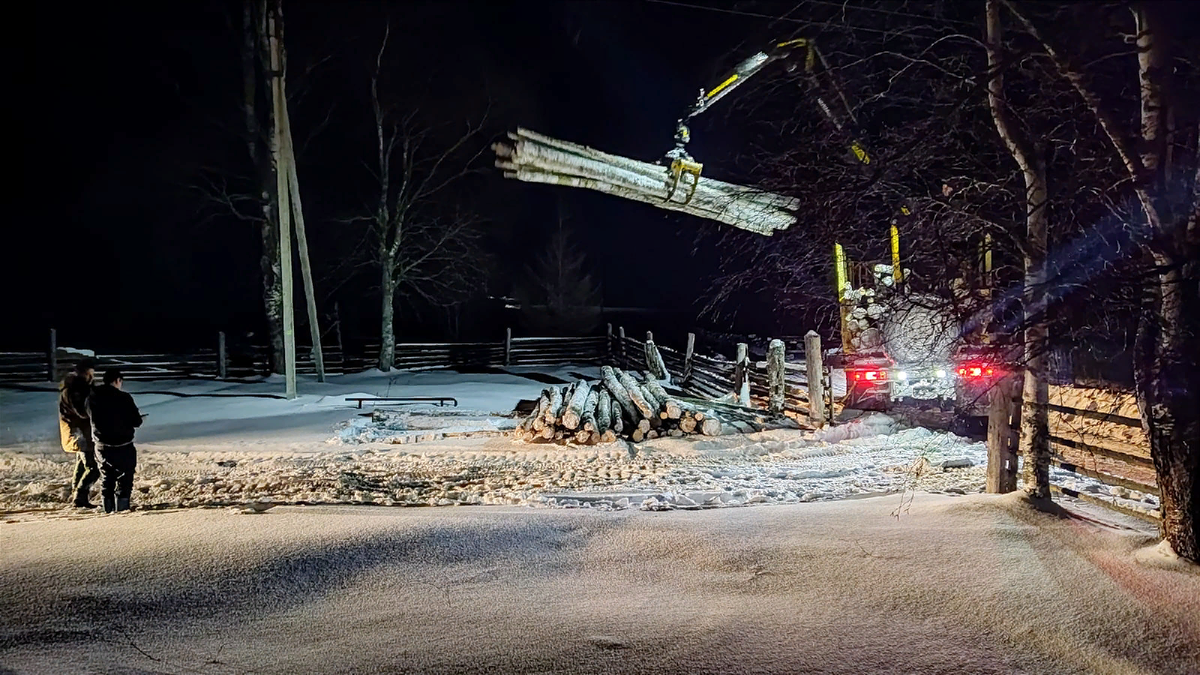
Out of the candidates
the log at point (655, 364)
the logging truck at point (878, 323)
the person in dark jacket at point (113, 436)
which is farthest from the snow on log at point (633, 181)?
the log at point (655, 364)

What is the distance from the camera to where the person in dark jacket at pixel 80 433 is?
855 cm

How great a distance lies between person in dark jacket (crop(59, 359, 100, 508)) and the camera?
28.0 feet

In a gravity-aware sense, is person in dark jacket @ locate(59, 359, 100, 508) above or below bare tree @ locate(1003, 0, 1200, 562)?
below

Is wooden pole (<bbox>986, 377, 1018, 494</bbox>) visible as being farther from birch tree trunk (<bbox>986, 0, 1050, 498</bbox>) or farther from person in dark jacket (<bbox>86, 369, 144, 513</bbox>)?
person in dark jacket (<bbox>86, 369, 144, 513</bbox>)

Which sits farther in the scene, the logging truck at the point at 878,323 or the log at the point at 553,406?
the log at the point at 553,406

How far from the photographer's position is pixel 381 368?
27.3 metres

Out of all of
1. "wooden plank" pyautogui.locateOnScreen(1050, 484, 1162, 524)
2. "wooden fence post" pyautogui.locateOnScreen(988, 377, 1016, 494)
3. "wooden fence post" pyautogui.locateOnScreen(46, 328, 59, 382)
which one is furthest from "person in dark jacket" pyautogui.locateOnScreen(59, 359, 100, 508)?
"wooden fence post" pyautogui.locateOnScreen(46, 328, 59, 382)

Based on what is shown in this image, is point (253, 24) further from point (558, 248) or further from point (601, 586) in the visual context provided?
point (558, 248)

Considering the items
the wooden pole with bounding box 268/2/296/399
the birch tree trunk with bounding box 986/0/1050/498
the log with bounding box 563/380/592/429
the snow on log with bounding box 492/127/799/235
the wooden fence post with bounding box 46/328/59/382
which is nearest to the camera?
the birch tree trunk with bounding box 986/0/1050/498

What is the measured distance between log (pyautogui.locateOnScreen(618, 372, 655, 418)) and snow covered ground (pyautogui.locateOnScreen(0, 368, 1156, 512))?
0.75 meters

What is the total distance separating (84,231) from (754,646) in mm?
51392

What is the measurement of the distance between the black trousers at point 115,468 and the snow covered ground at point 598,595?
144cm

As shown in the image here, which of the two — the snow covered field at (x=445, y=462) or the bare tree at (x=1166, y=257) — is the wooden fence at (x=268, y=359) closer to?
the snow covered field at (x=445, y=462)

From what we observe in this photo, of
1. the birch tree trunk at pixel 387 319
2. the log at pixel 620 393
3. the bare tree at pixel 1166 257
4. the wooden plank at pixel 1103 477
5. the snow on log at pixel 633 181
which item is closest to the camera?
the bare tree at pixel 1166 257
